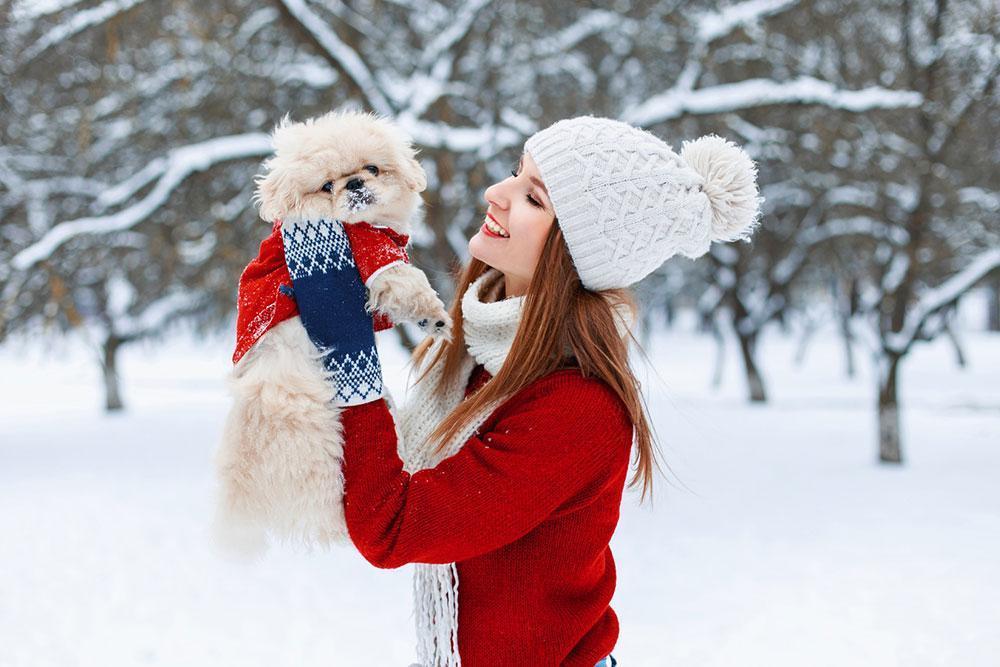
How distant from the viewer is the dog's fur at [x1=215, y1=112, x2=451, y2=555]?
4.46ft

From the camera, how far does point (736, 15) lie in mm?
6324

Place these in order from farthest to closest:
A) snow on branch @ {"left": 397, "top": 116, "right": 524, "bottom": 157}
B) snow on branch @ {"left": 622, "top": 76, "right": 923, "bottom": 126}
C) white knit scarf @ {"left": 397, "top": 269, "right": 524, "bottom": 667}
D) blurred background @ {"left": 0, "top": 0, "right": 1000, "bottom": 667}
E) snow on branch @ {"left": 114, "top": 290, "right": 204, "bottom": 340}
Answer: snow on branch @ {"left": 114, "top": 290, "right": 204, "bottom": 340}, snow on branch @ {"left": 622, "top": 76, "right": 923, "bottom": 126}, snow on branch @ {"left": 397, "top": 116, "right": 524, "bottom": 157}, blurred background @ {"left": 0, "top": 0, "right": 1000, "bottom": 667}, white knit scarf @ {"left": 397, "top": 269, "right": 524, "bottom": 667}

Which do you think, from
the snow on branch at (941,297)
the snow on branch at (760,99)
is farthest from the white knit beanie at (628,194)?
the snow on branch at (941,297)

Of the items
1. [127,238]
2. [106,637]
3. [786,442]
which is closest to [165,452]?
[127,238]

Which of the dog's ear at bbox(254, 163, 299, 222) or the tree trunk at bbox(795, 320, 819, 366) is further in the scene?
the tree trunk at bbox(795, 320, 819, 366)

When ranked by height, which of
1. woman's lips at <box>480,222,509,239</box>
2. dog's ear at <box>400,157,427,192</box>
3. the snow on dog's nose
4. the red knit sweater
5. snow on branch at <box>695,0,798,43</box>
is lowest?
the red knit sweater

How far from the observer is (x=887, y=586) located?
552cm

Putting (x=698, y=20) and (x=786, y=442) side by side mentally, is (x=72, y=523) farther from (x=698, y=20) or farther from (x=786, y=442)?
(x=786, y=442)

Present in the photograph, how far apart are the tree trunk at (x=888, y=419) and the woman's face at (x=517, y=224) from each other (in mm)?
8298

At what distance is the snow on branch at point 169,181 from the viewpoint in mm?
6023

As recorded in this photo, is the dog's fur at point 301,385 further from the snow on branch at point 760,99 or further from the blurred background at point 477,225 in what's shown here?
the snow on branch at point 760,99

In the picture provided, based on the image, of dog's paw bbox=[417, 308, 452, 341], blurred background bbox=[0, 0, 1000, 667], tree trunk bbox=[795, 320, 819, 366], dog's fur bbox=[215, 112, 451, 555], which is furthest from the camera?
tree trunk bbox=[795, 320, 819, 366]

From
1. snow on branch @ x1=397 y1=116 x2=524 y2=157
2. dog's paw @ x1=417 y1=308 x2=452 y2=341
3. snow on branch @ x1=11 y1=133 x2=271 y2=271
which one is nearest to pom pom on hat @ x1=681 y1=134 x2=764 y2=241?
dog's paw @ x1=417 y1=308 x2=452 y2=341

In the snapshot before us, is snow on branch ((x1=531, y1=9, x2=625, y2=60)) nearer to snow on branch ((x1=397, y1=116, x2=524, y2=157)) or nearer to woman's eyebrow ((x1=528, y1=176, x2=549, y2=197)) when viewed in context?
snow on branch ((x1=397, y1=116, x2=524, y2=157))
